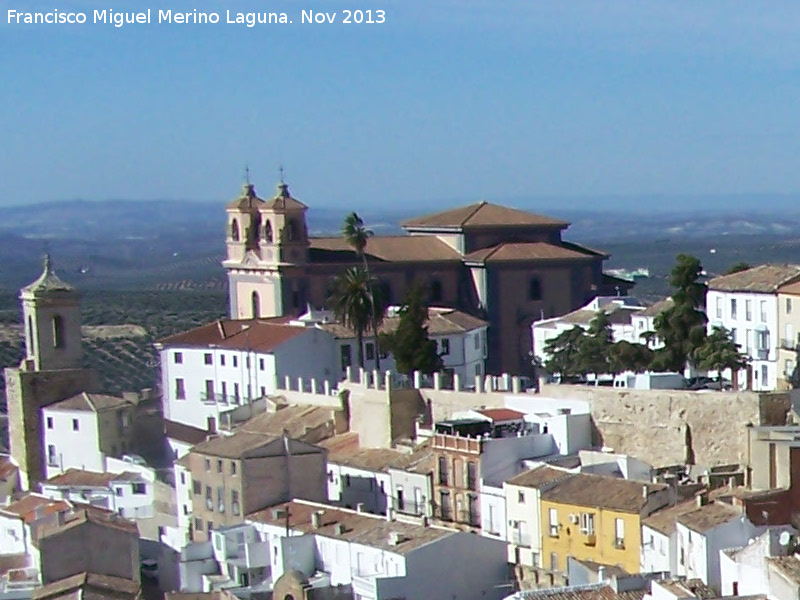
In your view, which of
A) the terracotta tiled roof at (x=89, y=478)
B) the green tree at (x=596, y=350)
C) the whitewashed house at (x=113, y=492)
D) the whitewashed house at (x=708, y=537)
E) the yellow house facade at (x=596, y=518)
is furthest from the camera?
the green tree at (x=596, y=350)

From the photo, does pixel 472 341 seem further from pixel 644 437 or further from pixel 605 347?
pixel 644 437

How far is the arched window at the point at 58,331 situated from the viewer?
2189 inches

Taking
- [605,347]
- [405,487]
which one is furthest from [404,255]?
[405,487]

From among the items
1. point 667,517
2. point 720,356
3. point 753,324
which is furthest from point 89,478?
point 667,517

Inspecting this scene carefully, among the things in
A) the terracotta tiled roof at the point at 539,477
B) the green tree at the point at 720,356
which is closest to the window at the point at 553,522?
the terracotta tiled roof at the point at 539,477

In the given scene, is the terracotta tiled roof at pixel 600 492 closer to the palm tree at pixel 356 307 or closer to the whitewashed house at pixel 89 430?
the palm tree at pixel 356 307

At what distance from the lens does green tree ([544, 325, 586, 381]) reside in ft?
173

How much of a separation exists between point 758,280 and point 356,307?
10.8 m

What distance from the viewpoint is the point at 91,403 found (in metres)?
53.5

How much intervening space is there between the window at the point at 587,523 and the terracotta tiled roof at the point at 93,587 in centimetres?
872

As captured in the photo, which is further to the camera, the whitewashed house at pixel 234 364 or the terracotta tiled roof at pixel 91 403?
the whitewashed house at pixel 234 364

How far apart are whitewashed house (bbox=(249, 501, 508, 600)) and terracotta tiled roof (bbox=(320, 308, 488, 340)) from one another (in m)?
14.2

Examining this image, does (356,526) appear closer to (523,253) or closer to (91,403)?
(91,403)

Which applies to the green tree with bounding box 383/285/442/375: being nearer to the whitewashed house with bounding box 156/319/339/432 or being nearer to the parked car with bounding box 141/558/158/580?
the whitewashed house with bounding box 156/319/339/432
